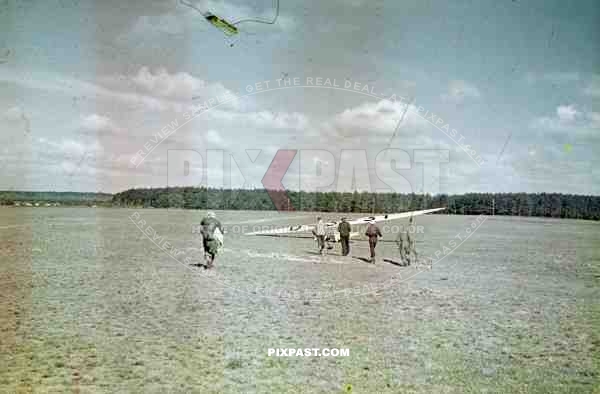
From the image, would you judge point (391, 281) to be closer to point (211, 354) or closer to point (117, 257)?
point (211, 354)

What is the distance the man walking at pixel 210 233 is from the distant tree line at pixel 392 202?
6291cm

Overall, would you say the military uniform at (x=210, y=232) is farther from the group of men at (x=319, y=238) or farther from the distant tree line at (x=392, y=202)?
the distant tree line at (x=392, y=202)

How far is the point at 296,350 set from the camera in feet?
22.5

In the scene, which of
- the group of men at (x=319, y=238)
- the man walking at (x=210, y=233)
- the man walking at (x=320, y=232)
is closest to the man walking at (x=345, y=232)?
the group of men at (x=319, y=238)

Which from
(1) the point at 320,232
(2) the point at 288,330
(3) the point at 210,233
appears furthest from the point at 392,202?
(2) the point at 288,330

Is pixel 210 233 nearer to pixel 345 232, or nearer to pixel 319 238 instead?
pixel 319 238

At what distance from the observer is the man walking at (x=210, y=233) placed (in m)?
13.7

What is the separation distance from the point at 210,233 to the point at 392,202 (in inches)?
2802

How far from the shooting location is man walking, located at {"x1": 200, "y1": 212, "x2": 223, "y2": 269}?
13.7 metres

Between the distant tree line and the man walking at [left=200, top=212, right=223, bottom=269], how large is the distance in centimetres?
6291

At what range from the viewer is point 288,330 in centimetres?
779

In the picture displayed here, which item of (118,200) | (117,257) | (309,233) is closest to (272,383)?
(117,257)

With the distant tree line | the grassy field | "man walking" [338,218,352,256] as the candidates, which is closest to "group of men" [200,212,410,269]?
"man walking" [338,218,352,256]

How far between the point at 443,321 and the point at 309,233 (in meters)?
22.9
